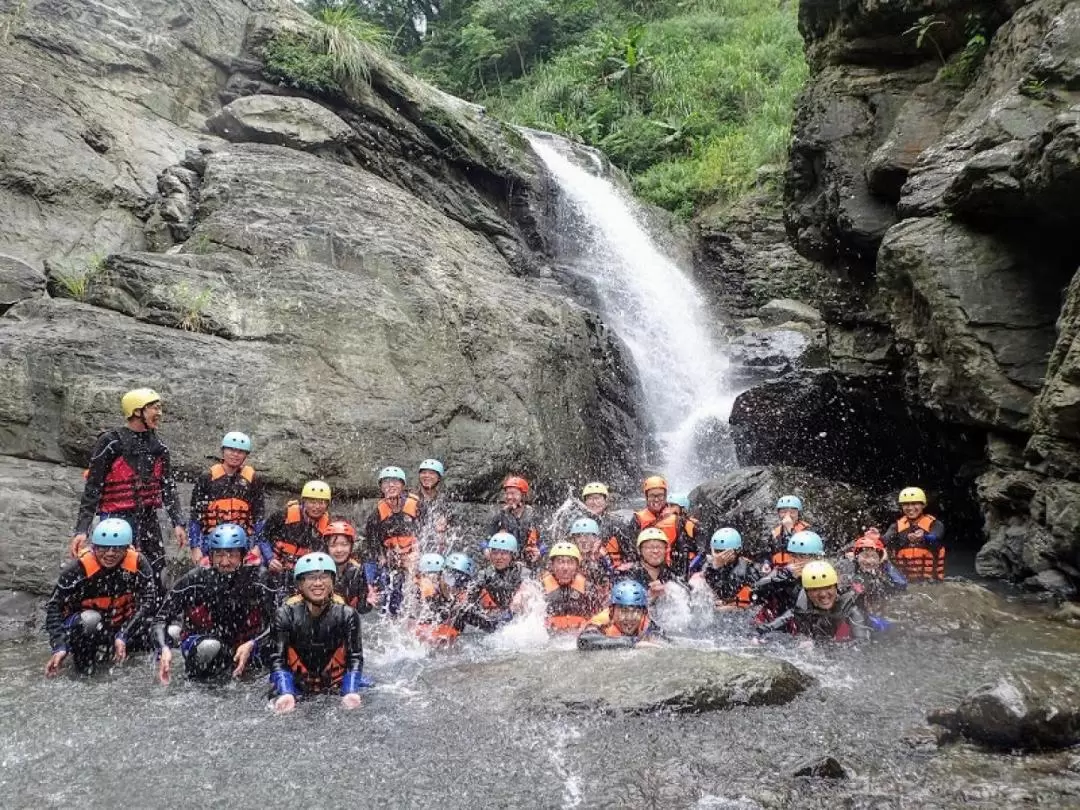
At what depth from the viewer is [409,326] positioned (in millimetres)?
11859

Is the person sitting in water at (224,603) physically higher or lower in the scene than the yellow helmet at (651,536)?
lower

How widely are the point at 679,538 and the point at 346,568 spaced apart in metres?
3.74

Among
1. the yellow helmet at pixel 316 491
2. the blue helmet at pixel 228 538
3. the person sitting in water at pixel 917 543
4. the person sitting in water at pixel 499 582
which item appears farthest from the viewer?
the person sitting in water at pixel 917 543

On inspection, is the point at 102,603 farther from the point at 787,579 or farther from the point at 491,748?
the point at 787,579

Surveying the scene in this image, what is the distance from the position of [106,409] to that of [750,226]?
17351 millimetres

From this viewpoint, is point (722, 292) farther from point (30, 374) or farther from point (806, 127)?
point (30, 374)

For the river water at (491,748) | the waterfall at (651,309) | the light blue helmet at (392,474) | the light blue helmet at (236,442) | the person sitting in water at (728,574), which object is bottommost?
the river water at (491,748)

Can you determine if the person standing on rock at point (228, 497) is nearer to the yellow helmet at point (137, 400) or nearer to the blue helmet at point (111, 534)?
the yellow helmet at point (137, 400)

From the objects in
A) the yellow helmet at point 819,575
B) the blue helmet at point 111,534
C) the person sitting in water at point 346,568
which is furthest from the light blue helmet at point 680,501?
the blue helmet at point 111,534

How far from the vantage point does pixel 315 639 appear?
6141 millimetres

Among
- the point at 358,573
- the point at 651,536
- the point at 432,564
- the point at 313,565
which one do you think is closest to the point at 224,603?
the point at 313,565

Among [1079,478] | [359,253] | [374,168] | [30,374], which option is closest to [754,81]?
[374,168]

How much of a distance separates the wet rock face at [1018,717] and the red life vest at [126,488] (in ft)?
22.2

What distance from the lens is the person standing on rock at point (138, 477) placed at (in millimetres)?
7664
